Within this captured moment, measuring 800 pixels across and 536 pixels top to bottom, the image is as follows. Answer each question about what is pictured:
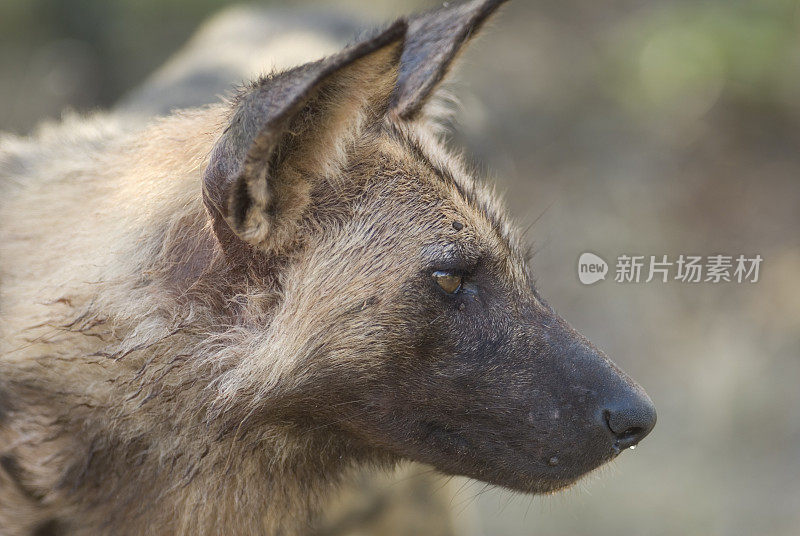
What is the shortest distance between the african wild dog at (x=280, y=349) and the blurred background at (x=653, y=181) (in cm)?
271

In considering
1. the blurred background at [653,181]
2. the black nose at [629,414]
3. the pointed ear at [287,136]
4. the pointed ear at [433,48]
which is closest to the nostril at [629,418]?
the black nose at [629,414]

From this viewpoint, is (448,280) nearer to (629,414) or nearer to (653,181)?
(629,414)

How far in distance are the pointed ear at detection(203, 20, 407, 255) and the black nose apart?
1.09 m

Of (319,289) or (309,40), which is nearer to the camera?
(319,289)

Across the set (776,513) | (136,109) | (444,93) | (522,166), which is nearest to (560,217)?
(522,166)

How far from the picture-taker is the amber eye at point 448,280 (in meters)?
2.53

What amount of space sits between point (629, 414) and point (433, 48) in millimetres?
1434

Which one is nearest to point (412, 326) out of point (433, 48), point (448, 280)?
point (448, 280)

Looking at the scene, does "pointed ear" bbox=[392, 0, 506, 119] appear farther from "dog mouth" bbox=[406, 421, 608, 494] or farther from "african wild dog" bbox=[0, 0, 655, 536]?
"dog mouth" bbox=[406, 421, 608, 494]

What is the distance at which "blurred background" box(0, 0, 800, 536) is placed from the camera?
21.1 ft

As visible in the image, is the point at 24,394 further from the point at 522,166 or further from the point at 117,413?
the point at 522,166

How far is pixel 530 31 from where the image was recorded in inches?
347

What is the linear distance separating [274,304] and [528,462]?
35.5 inches

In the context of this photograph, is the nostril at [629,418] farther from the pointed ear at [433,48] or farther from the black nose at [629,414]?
the pointed ear at [433,48]
